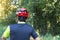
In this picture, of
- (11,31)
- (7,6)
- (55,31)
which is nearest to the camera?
(11,31)

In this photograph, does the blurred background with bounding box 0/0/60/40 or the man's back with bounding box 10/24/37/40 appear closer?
the man's back with bounding box 10/24/37/40

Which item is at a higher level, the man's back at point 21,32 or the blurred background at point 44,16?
the man's back at point 21,32

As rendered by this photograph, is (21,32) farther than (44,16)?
No

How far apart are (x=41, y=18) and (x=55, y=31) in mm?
1130

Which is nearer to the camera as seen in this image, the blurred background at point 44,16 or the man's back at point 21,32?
the man's back at point 21,32

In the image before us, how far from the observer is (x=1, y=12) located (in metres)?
22.5

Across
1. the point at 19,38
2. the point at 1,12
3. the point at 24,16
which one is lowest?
the point at 1,12

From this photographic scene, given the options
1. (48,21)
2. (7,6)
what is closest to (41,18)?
(48,21)

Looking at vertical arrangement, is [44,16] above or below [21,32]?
below

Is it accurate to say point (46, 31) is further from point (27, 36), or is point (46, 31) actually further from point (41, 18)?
point (27, 36)

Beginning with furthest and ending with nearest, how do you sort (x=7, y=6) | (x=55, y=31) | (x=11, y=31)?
(x=7, y=6) → (x=55, y=31) → (x=11, y=31)

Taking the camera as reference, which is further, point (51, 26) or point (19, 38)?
point (51, 26)

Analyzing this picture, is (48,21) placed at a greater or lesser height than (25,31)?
lesser

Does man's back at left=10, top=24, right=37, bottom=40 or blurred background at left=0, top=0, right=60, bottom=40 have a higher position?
man's back at left=10, top=24, right=37, bottom=40
